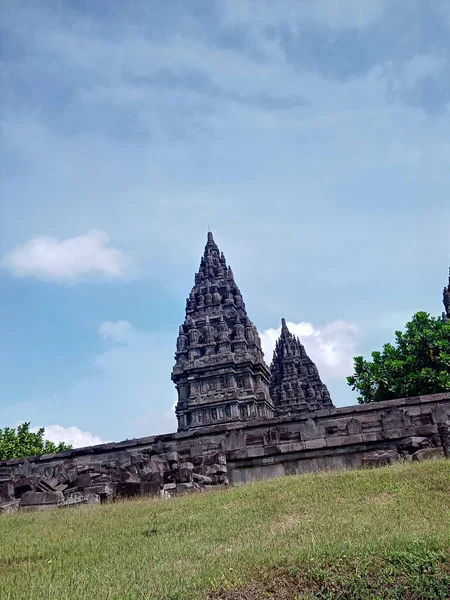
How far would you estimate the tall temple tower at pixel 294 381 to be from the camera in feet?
165

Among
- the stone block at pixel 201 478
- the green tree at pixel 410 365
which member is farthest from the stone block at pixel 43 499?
the green tree at pixel 410 365

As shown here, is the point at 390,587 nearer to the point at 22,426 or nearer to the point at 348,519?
the point at 348,519

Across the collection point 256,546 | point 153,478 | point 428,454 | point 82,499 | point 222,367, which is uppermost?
point 222,367

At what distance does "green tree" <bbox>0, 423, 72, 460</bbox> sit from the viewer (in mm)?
35156

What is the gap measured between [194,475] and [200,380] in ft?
98.9

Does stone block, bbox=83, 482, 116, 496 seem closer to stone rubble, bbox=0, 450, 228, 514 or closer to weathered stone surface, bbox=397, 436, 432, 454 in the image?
stone rubble, bbox=0, 450, 228, 514

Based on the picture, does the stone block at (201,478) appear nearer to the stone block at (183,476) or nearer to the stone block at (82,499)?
the stone block at (183,476)

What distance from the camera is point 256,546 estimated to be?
5770mm

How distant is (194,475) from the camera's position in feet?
41.6

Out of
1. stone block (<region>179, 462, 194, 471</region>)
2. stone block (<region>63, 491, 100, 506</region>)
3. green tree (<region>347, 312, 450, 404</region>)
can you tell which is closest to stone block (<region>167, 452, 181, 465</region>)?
stone block (<region>179, 462, 194, 471</region>)

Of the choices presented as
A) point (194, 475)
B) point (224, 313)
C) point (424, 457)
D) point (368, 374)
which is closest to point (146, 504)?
point (194, 475)

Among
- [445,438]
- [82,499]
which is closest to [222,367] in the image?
[82,499]

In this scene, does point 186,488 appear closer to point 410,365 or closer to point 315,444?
point 315,444

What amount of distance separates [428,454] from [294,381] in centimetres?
4158
